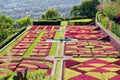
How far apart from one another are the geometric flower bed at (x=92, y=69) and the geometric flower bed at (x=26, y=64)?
1995 mm

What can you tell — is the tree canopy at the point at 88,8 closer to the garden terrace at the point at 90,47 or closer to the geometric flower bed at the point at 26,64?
the garden terrace at the point at 90,47

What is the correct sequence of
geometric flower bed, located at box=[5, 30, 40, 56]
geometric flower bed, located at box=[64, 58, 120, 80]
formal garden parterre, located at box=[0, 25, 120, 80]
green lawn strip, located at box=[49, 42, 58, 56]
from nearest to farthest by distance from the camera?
1. geometric flower bed, located at box=[64, 58, 120, 80]
2. formal garden parterre, located at box=[0, 25, 120, 80]
3. green lawn strip, located at box=[49, 42, 58, 56]
4. geometric flower bed, located at box=[5, 30, 40, 56]

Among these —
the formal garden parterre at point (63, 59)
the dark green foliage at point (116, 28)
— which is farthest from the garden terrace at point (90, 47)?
the dark green foliage at point (116, 28)

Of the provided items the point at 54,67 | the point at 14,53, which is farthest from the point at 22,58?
the point at 54,67

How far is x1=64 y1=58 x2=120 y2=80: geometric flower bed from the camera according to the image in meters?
26.4

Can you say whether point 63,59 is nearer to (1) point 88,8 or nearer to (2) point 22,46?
(2) point 22,46

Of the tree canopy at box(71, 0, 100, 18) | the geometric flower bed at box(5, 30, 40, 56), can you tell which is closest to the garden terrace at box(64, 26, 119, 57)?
the geometric flower bed at box(5, 30, 40, 56)

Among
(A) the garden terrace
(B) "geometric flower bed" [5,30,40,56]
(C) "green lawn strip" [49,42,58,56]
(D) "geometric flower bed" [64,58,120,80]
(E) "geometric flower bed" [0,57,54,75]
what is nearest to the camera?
(D) "geometric flower bed" [64,58,120,80]

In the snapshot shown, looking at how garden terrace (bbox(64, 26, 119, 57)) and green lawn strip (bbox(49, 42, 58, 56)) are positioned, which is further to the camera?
green lawn strip (bbox(49, 42, 58, 56))

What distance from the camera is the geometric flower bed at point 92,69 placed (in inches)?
1040

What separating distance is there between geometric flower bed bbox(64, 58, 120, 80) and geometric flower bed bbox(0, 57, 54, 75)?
1.99m

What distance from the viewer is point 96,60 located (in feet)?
108

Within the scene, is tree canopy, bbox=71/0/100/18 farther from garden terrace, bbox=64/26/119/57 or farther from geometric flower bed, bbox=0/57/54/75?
geometric flower bed, bbox=0/57/54/75

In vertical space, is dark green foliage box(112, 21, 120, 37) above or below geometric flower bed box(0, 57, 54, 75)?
above
